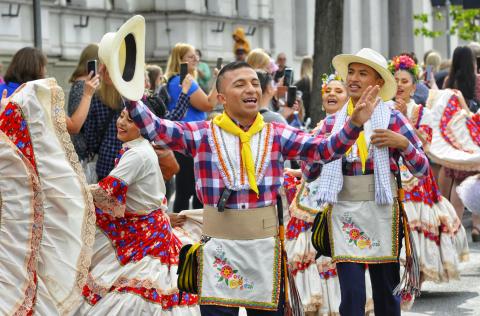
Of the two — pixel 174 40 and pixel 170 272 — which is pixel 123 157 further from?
pixel 174 40

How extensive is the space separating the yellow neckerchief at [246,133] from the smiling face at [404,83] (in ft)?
12.1

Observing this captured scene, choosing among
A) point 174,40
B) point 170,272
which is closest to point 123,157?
point 170,272

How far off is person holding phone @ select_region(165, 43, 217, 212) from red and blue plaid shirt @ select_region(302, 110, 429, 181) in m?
4.03

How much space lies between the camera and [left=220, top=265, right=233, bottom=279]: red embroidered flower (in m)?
5.94

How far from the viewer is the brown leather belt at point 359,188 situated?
22.8ft

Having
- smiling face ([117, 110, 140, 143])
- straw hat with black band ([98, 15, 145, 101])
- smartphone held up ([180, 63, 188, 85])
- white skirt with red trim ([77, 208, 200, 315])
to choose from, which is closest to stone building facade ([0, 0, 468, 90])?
smartphone held up ([180, 63, 188, 85])

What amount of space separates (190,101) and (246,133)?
5224mm

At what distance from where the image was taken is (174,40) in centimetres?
2419

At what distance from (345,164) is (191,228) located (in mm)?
1342

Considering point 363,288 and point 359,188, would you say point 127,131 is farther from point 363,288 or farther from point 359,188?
point 363,288

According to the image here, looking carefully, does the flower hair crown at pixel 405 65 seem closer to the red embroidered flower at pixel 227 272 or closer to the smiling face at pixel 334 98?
the smiling face at pixel 334 98

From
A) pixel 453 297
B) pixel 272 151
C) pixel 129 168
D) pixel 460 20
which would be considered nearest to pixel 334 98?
pixel 129 168

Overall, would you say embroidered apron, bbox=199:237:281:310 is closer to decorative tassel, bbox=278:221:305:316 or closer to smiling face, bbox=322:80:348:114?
decorative tassel, bbox=278:221:305:316

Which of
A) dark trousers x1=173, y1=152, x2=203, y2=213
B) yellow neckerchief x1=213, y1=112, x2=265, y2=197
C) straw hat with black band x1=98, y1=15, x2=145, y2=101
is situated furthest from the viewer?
dark trousers x1=173, y1=152, x2=203, y2=213
